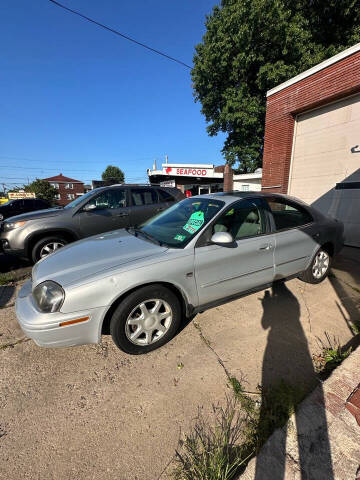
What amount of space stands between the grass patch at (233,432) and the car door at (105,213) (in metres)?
3.82

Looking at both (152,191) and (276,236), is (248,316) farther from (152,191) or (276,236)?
(152,191)

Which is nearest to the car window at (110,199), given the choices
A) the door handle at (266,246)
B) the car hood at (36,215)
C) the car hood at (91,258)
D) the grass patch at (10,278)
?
the car hood at (36,215)

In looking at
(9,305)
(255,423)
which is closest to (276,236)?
(255,423)

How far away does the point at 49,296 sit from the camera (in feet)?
5.91

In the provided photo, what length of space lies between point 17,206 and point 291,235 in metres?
14.6

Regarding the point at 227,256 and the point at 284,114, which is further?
the point at 284,114

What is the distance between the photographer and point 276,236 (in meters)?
2.83

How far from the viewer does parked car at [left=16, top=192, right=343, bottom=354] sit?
1.81m

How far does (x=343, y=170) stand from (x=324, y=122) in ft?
5.29

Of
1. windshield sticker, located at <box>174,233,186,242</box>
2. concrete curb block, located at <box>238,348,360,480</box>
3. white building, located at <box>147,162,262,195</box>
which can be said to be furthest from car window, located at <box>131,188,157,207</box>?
white building, located at <box>147,162,262,195</box>

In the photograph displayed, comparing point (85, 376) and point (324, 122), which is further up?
point (324, 122)

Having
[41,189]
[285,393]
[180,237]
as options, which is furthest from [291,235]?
[41,189]

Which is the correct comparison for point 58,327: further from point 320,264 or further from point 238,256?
point 320,264

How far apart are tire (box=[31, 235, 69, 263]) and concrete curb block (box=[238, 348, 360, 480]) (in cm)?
436
